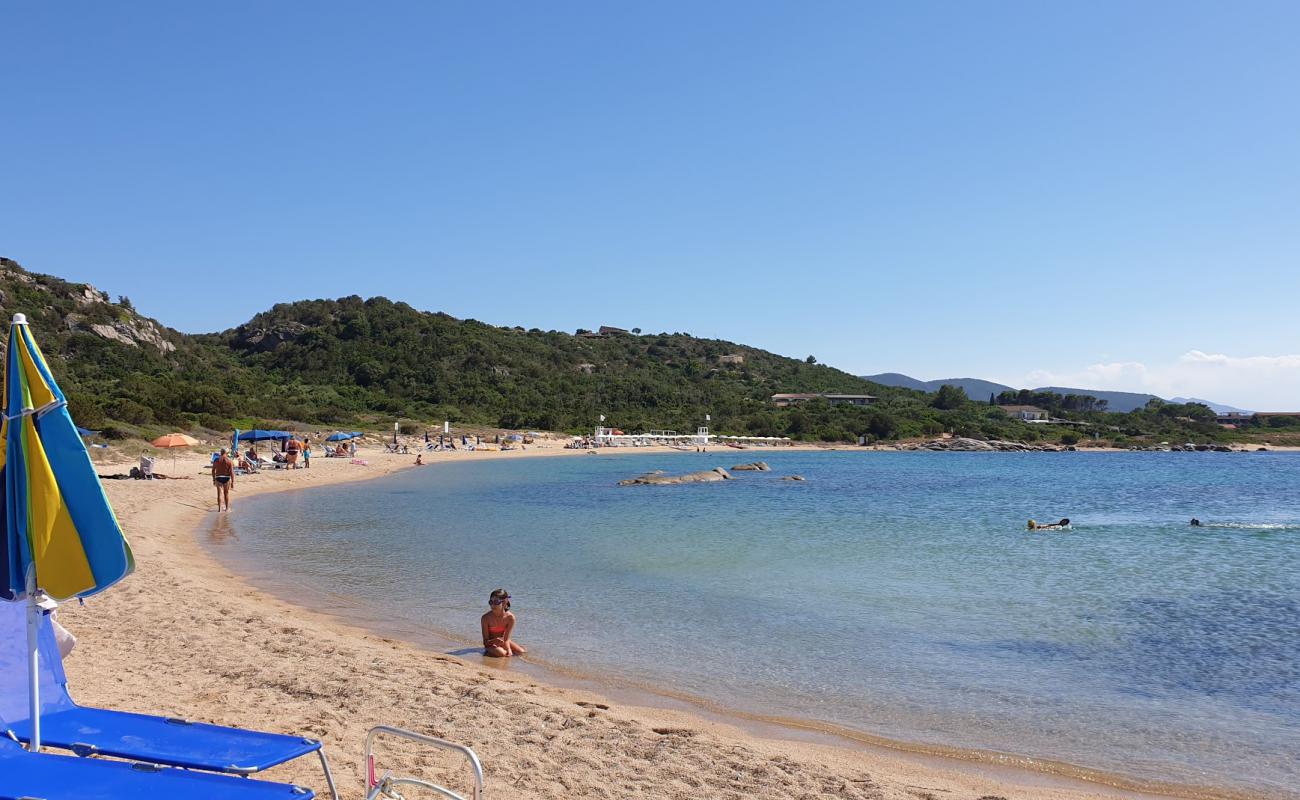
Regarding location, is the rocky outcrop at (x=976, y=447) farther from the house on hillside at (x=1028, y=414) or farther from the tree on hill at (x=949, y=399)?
the house on hillside at (x=1028, y=414)

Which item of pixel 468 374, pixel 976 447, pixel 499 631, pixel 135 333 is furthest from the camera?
pixel 976 447

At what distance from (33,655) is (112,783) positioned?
94cm

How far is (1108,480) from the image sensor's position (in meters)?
46.8

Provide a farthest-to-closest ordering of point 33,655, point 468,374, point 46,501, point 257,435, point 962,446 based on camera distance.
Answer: point 962,446 < point 468,374 < point 257,435 < point 33,655 < point 46,501

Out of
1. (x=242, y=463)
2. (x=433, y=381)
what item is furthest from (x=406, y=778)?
(x=433, y=381)

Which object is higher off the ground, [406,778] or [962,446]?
[406,778]

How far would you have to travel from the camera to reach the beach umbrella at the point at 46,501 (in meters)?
3.91

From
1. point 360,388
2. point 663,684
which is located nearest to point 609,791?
point 663,684

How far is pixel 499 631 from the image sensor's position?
28.3 feet

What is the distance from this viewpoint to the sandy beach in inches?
205

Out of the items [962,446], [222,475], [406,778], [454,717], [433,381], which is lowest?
[962,446]

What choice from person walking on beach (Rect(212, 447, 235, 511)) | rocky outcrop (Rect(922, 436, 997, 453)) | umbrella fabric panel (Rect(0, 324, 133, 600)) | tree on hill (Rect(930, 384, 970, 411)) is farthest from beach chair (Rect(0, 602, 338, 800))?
tree on hill (Rect(930, 384, 970, 411))

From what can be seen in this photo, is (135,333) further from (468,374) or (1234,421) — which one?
(1234,421)

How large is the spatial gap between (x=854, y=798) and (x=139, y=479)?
84.8 ft
